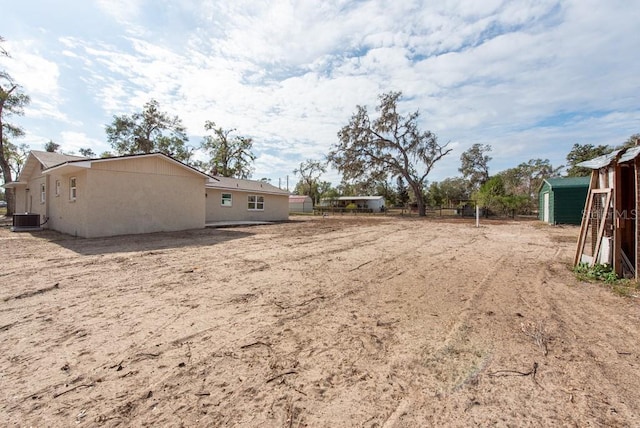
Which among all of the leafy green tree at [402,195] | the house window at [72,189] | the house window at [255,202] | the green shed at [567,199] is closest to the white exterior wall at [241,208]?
the house window at [255,202]

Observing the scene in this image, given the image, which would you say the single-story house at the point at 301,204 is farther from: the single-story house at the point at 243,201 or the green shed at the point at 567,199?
the green shed at the point at 567,199

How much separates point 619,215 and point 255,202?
19495mm

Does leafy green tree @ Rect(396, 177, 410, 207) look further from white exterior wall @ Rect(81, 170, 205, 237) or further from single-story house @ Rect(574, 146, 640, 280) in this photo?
single-story house @ Rect(574, 146, 640, 280)

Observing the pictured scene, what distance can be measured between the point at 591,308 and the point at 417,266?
9.40 feet

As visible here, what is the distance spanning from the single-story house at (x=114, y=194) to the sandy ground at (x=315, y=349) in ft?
20.0

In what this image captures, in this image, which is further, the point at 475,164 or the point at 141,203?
the point at 475,164

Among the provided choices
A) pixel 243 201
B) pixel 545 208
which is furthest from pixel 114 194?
pixel 545 208

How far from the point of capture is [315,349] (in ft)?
9.09

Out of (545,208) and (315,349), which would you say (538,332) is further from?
(545,208)

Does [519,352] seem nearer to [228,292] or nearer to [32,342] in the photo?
[228,292]

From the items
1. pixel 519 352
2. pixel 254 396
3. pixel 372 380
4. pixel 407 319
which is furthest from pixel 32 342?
pixel 519 352

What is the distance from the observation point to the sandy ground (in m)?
1.97

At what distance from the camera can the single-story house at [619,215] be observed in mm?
5070

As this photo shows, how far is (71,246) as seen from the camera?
348 inches
